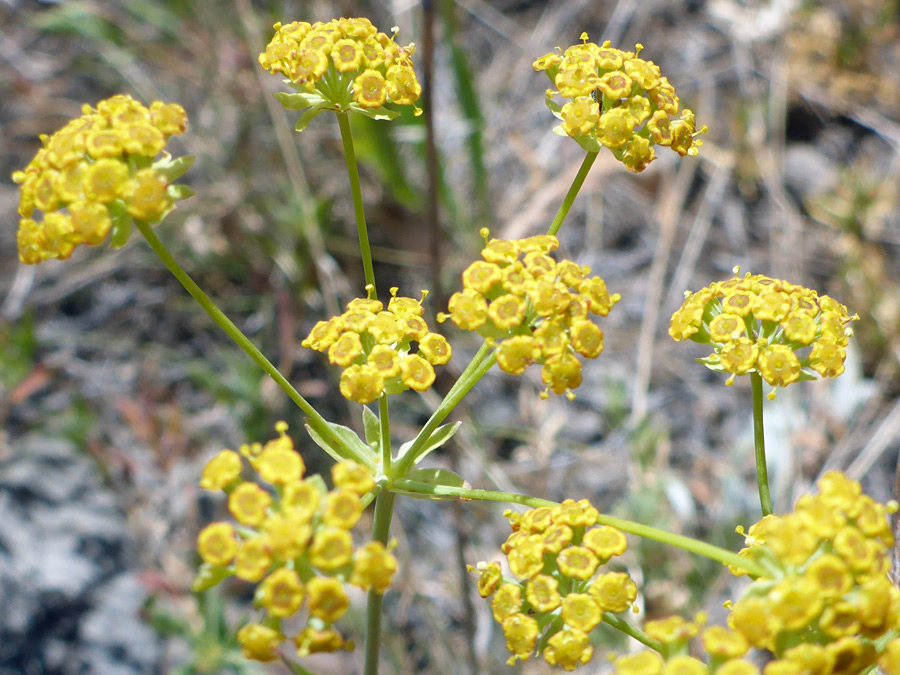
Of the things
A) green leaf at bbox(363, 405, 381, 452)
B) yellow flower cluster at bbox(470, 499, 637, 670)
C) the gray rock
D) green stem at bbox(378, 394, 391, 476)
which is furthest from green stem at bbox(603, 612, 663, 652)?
the gray rock

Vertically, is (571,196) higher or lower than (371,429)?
higher

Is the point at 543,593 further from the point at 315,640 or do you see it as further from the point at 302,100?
the point at 302,100

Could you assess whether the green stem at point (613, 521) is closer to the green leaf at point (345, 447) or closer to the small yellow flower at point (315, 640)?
the green leaf at point (345, 447)

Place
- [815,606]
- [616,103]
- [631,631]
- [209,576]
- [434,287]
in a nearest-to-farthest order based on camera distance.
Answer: [815,606], [209,576], [631,631], [616,103], [434,287]

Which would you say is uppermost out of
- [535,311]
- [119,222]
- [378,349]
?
[119,222]

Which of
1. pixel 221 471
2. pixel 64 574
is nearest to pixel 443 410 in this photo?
pixel 221 471

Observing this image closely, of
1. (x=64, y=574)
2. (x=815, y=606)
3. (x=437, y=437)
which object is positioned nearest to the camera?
(x=815, y=606)

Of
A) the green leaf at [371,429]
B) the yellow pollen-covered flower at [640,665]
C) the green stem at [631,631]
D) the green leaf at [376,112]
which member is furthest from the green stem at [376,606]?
the green leaf at [376,112]
